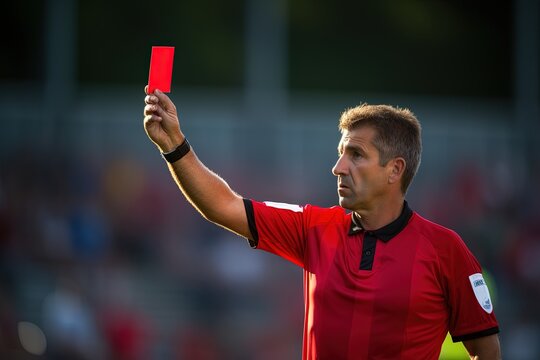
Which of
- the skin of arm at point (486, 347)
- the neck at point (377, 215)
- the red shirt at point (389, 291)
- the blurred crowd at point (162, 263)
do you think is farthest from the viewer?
the blurred crowd at point (162, 263)

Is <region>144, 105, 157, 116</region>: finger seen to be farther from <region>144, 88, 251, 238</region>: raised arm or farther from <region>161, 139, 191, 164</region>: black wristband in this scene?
<region>161, 139, 191, 164</region>: black wristband

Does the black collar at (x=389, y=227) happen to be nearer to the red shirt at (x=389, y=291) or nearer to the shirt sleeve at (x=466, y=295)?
the red shirt at (x=389, y=291)

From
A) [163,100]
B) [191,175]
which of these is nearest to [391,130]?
[191,175]

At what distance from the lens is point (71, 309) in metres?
9.66

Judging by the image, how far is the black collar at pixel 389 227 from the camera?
13.1 ft

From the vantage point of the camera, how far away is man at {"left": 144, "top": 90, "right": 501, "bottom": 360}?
12.6ft

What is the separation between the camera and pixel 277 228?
4.12m

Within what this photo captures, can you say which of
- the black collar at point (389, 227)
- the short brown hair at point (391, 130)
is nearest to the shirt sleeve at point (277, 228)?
the black collar at point (389, 227)

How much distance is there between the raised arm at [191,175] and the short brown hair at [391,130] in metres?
0.61

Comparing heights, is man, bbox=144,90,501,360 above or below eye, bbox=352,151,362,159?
below

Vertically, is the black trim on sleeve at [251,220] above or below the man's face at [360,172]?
below

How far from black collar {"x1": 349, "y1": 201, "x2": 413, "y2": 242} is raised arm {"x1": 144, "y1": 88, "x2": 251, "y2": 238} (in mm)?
462

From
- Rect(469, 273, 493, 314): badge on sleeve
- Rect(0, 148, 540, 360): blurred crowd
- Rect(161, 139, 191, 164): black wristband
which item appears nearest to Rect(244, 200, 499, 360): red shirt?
Rect(469, 273, 493, 314): badge on sleeve

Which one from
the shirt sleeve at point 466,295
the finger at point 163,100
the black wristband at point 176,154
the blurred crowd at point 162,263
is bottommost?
the blurred crowd at point 162,263
